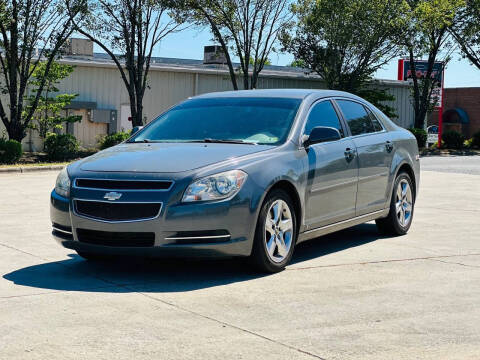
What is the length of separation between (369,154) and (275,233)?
216 cm

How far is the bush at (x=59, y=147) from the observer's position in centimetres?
2689

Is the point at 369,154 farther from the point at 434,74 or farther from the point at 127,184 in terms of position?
the point at 434,74

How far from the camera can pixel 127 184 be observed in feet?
22.9

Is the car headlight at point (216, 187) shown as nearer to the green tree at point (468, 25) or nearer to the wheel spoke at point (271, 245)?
the wheel spoke at point (271, 245)

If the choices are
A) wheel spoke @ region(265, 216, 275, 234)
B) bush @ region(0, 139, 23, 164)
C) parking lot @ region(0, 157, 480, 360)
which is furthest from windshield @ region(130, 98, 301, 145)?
bush @ region(0, 139, 23, 164)

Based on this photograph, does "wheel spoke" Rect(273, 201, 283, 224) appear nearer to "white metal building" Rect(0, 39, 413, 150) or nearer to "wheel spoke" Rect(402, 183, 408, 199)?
"wheel spoke" Rect(402, 183, 408, 199)

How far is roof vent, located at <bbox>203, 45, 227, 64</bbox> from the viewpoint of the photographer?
128ft

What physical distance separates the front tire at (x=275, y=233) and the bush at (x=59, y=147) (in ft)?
66.4

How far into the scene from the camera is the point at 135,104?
3406 cm

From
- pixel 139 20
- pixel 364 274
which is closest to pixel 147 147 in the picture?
pixel 364 274

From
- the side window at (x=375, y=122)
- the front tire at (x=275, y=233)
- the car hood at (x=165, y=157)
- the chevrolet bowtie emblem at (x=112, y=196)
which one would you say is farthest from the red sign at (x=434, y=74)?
the chevrolet bowtie emblem at (x=112, y=196)

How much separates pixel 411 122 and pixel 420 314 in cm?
4410

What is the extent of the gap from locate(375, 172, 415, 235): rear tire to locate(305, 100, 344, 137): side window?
1.35 m

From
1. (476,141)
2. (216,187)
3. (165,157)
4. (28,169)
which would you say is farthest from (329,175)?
(476,141)
